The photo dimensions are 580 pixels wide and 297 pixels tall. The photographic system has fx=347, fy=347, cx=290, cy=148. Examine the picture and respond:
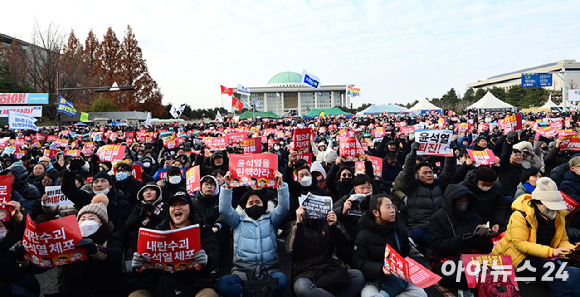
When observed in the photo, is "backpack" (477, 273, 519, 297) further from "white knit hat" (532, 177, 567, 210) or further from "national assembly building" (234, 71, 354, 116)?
"national assembly building" (234, 71, 354, 116)

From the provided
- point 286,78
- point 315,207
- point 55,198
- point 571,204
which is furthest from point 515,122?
point 286,78

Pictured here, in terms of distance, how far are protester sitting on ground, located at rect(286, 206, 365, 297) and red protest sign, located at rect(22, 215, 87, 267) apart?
178 centimetres

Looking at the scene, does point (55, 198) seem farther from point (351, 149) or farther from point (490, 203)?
point (490, 203)

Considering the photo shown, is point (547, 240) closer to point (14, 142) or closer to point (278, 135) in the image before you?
point (278, 135)

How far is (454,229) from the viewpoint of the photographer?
3.57 meters

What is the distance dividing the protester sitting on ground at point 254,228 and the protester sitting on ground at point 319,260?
33 centimetres

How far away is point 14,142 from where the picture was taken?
11.6m

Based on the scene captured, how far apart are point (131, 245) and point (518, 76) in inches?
4506

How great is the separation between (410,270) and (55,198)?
4.44 meters

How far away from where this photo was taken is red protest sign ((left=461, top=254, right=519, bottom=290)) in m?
3.14

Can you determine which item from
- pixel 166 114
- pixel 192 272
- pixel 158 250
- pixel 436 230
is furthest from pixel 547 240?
pixel 166 114

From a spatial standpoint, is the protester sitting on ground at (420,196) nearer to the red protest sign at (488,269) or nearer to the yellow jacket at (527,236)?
the yellow jacket at (527,236)

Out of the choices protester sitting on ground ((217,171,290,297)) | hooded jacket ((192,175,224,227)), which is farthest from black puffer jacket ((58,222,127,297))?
hooded jacket ((192,175,224,227))

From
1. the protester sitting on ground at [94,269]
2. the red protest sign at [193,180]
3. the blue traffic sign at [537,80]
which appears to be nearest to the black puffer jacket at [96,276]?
the protester sitting on ground at [94,269]
